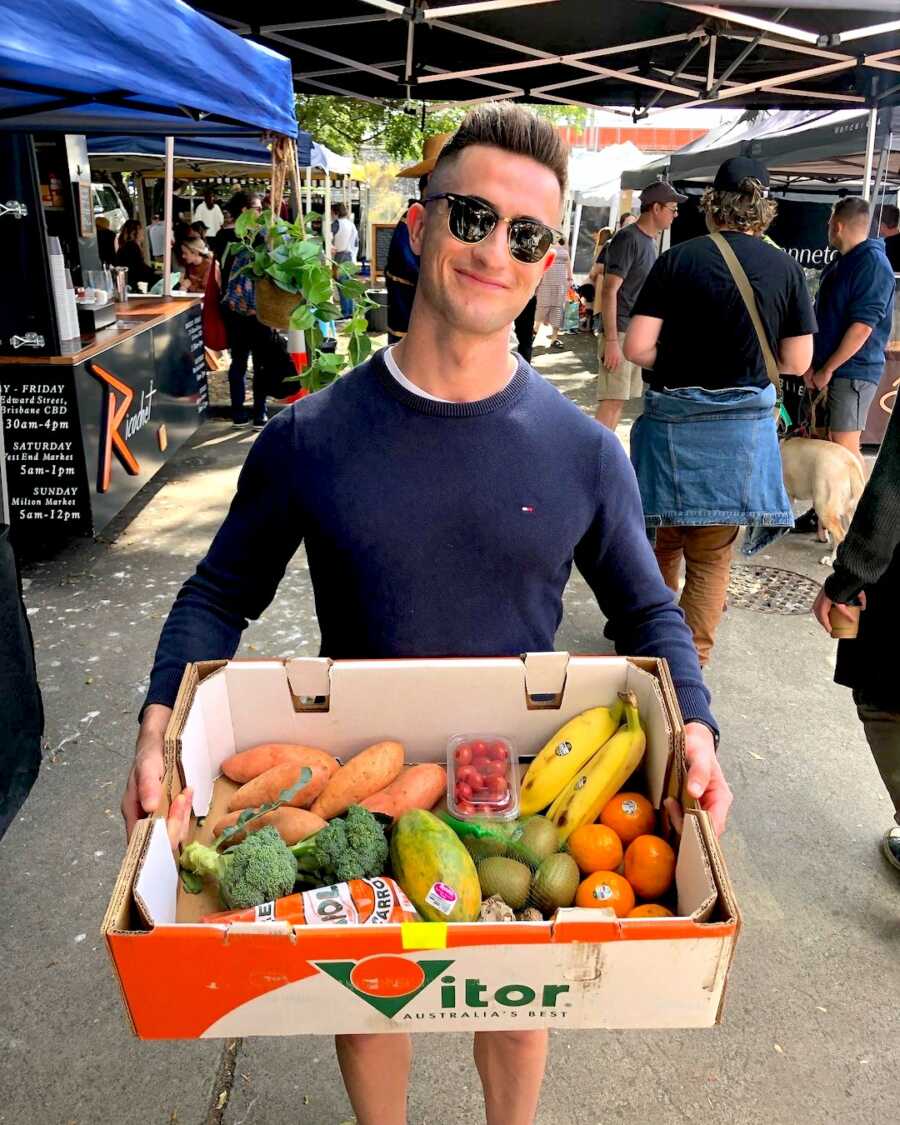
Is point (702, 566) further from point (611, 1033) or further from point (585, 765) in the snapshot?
point (585, 765)

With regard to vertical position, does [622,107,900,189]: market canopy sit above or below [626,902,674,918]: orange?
above

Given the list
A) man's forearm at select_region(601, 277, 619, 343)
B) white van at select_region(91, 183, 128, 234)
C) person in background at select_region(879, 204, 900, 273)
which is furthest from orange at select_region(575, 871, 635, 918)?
white van at select_region(91, 183, 128, 234)

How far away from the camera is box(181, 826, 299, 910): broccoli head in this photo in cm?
121

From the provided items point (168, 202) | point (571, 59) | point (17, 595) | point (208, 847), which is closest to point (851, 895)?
point (208, 847)

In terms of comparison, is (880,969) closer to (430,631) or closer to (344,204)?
(430,631)

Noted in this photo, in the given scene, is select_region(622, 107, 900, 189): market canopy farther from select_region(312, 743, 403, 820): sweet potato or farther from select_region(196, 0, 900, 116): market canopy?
select_region(312, 743, 403, 820): sweet potato

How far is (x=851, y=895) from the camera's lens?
10.0 feet

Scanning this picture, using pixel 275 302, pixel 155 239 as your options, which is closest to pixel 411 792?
pixel 275 302

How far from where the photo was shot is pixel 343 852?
51.4 inches

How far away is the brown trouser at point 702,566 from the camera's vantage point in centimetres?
401

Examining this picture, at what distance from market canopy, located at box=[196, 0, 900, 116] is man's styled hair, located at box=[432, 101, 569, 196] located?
182 inches

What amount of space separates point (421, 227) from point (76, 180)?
21.3 feet

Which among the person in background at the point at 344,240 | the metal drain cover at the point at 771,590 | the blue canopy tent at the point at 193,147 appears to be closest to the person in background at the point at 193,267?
the blue canopy tent at the point at 193,147

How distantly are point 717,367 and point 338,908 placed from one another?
320 centimetres
